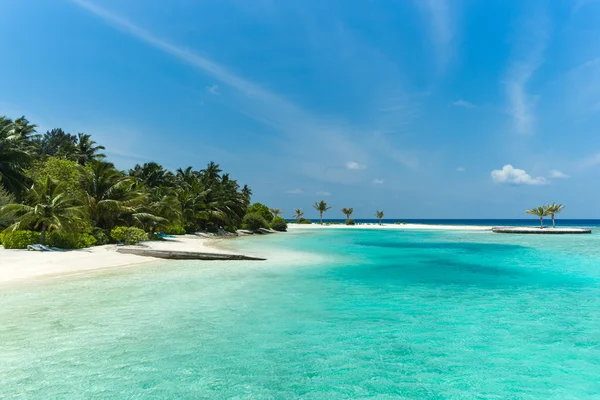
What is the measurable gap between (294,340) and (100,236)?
955 inches

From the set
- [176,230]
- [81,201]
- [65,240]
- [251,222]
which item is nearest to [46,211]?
[65,240]

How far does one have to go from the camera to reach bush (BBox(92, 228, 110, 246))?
26.0 m

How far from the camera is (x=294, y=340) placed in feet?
23.7

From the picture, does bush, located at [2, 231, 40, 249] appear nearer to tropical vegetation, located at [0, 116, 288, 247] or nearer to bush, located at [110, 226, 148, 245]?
tropical vegetation, located at [0, 116, 288, 247]

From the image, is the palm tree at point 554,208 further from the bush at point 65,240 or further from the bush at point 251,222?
the bush at point 65,240

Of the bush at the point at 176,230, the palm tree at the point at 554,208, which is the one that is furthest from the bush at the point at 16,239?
the palm tree at the point at 554,208

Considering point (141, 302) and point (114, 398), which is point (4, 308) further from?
point (114, 398)

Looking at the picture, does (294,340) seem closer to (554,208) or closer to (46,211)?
(46,211)

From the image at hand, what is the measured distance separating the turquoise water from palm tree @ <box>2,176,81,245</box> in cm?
932

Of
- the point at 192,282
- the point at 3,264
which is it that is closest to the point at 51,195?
the point at 3,264

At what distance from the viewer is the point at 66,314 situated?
891 centimetres

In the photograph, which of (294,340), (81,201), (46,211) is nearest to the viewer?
(294,340)

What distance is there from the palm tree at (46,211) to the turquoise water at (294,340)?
367 inches

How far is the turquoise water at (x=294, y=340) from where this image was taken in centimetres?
521
